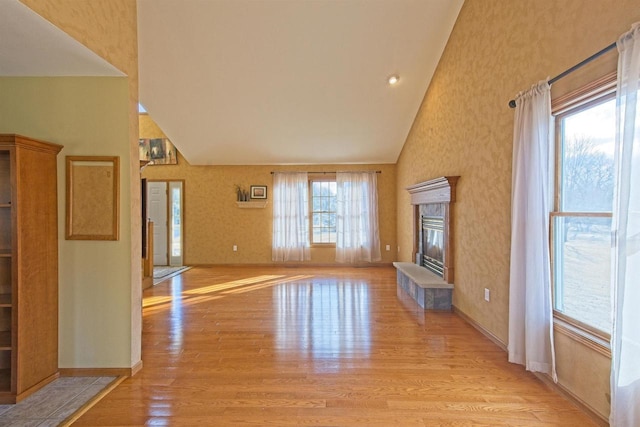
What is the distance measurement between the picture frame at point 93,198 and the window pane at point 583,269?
3.34 metres

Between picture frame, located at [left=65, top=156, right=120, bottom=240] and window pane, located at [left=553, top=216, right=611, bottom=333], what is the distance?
3345mm

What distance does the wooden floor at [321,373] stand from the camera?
6.60 feet

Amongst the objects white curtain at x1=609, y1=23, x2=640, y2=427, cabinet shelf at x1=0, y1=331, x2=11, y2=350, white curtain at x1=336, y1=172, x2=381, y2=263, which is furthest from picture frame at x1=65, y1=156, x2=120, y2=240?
white curtain at x1=336, y1=172, x2=381, y2=263

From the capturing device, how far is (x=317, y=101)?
5.23 m

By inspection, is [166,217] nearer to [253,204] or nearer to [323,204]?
[253,204]

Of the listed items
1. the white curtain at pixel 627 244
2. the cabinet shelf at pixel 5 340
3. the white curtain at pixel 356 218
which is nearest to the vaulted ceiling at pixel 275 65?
the white curtain at pixel 356 218

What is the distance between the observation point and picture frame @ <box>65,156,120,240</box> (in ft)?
8.32

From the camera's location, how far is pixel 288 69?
4.58 metres

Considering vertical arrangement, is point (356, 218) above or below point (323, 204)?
below

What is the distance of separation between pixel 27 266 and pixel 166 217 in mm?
5392

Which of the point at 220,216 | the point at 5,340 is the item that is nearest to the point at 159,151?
the point at 220,216

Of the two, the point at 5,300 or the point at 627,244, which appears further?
the point at 5,300

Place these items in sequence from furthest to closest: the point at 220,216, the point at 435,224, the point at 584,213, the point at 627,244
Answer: the point at 220,216 → the point at 435,224 → the point at 584,213 → the point at 627,244

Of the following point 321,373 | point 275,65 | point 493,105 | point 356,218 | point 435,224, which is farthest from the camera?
point 356,218
